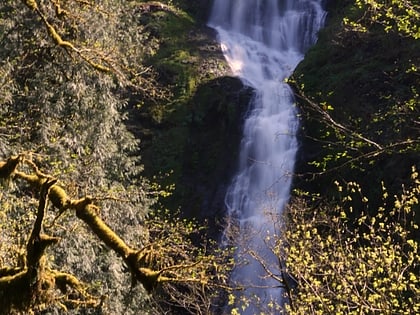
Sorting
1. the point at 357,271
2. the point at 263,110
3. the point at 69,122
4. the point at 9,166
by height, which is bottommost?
the point at 9,166

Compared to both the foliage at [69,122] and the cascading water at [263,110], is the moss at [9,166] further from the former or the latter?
the cascading water at [263,110]

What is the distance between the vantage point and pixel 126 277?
1253 cm

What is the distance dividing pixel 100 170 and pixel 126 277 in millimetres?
2731

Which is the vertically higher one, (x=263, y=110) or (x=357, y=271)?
(x=263, y=110)

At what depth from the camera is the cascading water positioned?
18609 millimetres

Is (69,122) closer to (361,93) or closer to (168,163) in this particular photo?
(361,93)

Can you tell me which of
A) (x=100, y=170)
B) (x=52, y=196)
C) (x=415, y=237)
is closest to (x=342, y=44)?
(x=415, y=237)

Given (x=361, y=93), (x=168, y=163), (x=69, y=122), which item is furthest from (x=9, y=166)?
(x=168, y=163)

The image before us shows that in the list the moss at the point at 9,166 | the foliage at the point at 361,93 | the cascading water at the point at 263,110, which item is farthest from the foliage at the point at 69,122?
the foliage at the point at 361,93

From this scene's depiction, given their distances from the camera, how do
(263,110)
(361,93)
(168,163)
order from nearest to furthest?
(361,93) → (263,110) → (168,163)

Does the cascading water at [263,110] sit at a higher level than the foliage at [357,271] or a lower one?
higher

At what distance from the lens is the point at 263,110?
23.7 meters

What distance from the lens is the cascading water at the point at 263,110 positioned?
61.1 ft

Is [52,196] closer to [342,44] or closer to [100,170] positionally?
[100,170]
